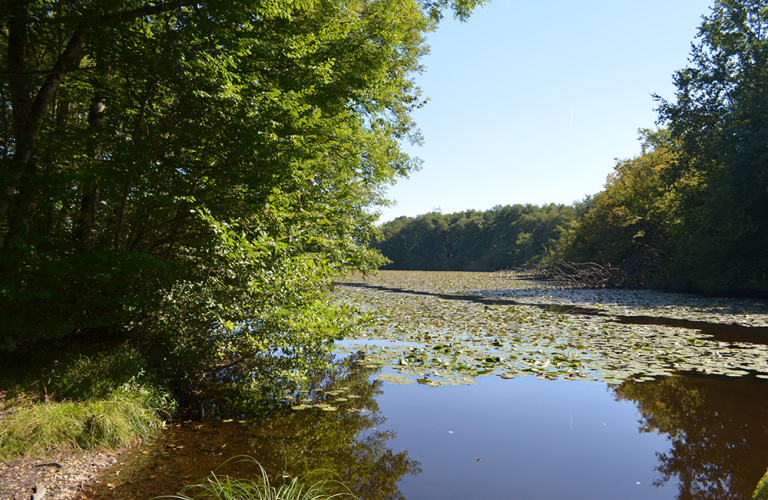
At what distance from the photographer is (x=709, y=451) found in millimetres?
4430

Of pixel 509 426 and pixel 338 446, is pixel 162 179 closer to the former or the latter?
pixel 338 446

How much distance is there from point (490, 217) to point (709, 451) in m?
78.3

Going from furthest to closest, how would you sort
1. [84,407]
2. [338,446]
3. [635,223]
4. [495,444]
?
[635,223] → [495,444] → [338,446] → [84,407]

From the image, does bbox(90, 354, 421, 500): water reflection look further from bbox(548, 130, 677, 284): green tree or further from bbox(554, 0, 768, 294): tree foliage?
bbox(548, 130, 677, 284): green tree

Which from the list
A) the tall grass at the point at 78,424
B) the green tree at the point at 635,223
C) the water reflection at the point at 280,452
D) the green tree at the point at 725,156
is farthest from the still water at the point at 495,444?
the green tree at the point at 635,223

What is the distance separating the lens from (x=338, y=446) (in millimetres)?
4496

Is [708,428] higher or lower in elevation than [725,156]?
lower

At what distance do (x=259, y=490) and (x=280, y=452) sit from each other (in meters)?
0.96

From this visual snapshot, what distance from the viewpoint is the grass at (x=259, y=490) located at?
297 centimetres

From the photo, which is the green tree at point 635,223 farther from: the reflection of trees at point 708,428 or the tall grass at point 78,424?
the tall grass at point 78,424

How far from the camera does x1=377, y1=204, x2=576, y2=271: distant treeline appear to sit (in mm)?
63625

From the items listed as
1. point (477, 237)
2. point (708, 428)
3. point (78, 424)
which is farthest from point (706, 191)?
point (477, 237)

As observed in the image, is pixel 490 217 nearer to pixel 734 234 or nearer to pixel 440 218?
pixel 440 218

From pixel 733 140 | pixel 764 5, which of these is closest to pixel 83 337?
pixel 733 140
